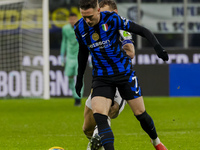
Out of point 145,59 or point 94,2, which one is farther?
point 145,59

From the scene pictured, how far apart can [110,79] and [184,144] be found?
2.12 meters

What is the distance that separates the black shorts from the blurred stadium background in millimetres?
5545

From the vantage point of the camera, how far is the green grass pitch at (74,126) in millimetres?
7566

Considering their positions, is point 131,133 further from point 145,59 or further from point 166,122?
point 145,59

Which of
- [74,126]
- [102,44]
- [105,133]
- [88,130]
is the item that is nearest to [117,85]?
[102,44]

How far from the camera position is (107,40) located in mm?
5727

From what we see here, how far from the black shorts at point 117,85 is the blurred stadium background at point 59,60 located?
5.54 m

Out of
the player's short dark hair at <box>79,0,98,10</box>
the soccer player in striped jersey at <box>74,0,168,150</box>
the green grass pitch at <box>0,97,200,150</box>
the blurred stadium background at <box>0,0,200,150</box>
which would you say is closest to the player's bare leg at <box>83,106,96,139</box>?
the soccer player in striped jersey at <box>74,0,168,150</box>

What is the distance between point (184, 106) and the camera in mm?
13750

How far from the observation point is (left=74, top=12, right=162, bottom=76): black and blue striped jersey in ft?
18.7

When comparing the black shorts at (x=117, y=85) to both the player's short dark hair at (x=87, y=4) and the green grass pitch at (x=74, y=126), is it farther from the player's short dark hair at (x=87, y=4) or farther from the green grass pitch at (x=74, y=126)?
the green grass pitch at (x=74, y=126)

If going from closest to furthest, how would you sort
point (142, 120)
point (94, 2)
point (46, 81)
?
point (94, 2)
point (142, 120)
point (46, 81)

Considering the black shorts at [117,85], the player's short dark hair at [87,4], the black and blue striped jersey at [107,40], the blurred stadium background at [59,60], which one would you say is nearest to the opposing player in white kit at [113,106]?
the black and blue striped jersey at [107,40]

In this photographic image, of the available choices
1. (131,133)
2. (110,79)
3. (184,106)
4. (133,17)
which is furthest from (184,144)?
(133,17)
